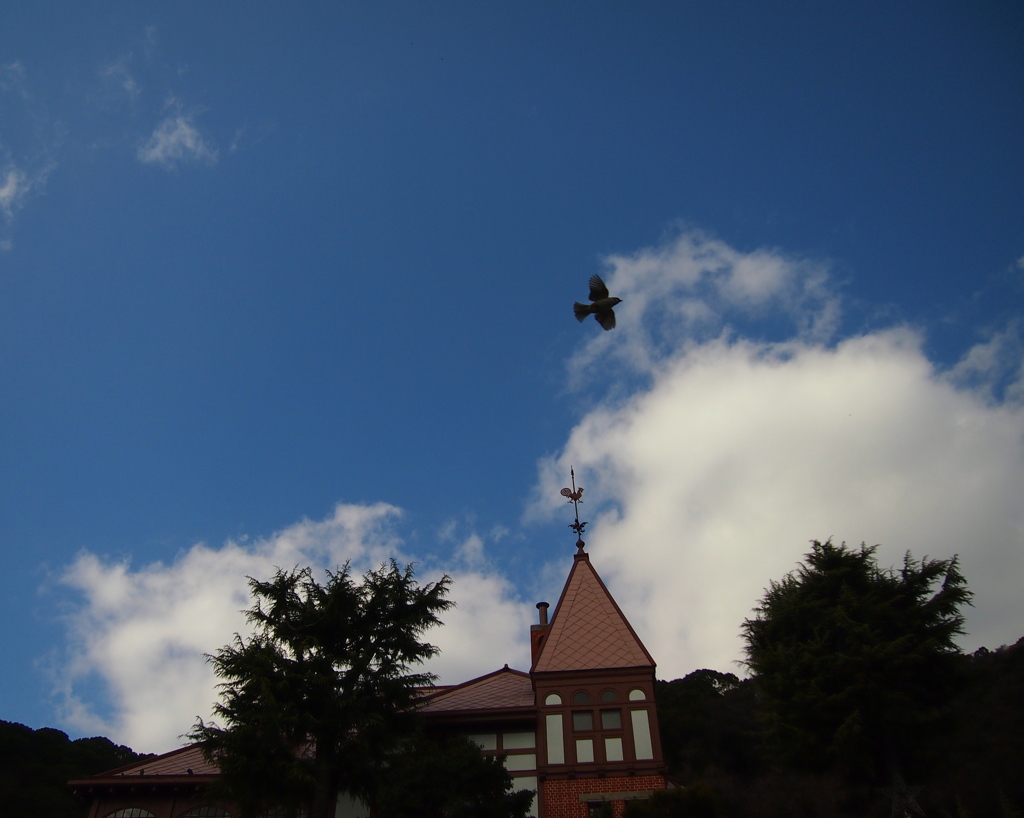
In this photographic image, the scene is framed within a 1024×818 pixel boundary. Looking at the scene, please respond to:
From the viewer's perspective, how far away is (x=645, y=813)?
57.2 feet

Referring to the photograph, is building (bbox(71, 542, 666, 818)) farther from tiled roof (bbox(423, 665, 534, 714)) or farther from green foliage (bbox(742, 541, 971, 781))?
green foliage (bbox(742, 541, 971, 781))

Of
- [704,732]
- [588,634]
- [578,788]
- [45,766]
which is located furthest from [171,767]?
[704,732]

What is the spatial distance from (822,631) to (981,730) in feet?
80.4

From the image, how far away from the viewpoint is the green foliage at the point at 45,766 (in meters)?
43.1

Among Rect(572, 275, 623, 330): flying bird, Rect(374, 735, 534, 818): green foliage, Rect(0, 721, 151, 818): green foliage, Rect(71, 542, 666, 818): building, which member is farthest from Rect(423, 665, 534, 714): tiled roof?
Rect(0, 721, 151, 818): green foliage

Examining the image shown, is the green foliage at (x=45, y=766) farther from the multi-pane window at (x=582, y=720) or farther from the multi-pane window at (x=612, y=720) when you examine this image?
the multi-pane window at (x=612, y=720)

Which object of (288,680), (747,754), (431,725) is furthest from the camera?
(747,754)

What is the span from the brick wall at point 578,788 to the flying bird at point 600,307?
1449 cm

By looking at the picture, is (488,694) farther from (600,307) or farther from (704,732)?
(704,732)

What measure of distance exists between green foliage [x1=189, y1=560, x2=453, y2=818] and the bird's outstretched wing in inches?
438

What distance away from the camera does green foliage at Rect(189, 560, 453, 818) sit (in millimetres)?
19344

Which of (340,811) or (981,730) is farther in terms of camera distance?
(981,730)

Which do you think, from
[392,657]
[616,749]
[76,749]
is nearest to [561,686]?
[616,749]

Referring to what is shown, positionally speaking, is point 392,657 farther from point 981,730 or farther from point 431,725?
point 981,730
